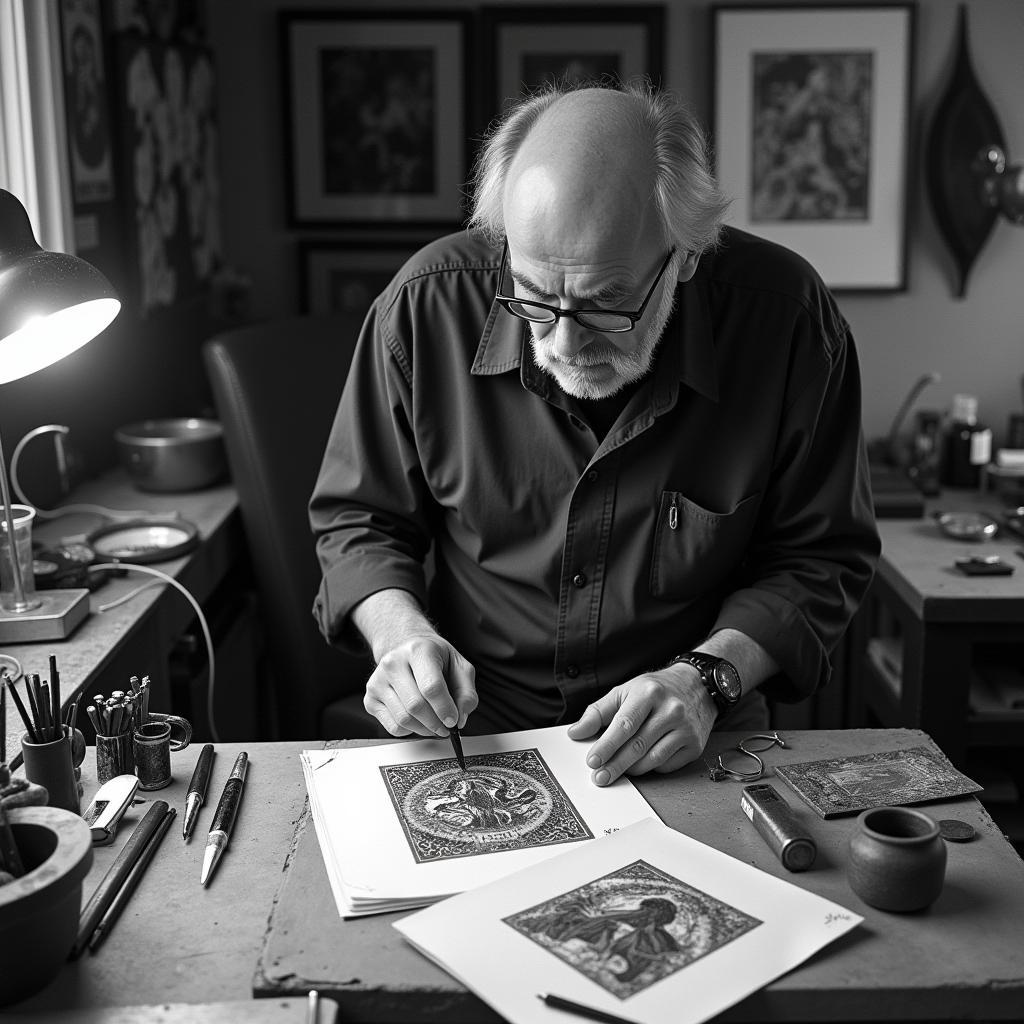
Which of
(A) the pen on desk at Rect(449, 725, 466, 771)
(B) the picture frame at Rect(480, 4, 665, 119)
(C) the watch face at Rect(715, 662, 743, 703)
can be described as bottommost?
(A) the pen on desk at Rect(449, 725, 466, 771)

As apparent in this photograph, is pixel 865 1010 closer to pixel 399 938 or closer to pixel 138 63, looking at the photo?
pixel 399 938

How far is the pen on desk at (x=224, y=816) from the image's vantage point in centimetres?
120

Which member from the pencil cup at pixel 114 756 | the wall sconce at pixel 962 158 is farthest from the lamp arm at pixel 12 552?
the wall sconce at pixel 962 158

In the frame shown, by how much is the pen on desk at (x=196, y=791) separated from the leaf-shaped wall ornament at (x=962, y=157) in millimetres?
2595

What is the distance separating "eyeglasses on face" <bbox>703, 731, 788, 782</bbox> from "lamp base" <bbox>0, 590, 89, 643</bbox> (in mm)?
1001

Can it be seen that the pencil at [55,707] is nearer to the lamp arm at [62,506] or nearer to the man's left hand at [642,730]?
the man's left hand at [642,730]

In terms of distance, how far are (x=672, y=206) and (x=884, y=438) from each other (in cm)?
206

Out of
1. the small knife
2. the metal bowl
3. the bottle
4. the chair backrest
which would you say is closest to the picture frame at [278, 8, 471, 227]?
the metal bowl

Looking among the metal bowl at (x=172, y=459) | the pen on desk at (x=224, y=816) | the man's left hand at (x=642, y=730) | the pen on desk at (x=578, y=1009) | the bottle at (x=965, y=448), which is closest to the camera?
the pen on desk at (x=578, y=1009)

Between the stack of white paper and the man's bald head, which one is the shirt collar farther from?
the stack of white paper

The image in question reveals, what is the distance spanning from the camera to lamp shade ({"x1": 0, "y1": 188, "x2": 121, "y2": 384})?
56.3 inches

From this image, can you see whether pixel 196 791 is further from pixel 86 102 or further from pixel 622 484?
pixel 86 102

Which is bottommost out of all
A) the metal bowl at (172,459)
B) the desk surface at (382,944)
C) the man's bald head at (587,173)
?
the desk surface at (382,944)

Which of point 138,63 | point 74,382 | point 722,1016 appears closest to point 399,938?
point 722,1016
